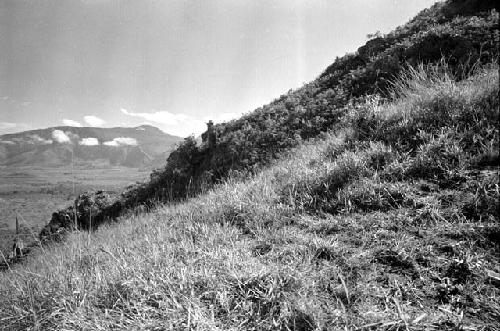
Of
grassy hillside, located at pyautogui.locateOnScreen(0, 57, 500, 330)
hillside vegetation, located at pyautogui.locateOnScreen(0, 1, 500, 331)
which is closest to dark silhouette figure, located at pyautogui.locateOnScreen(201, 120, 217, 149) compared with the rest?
hillside vegetation, located at pyautogui.locateOnScreen(0, 1, 500, 331)

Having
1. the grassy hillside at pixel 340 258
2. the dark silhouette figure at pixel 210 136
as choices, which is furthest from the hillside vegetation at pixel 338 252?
the dark silhouette figure at pixel 210 136

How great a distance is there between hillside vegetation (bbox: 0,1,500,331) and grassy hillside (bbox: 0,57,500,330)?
13 mm

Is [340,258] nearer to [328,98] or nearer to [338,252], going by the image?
[338,252]

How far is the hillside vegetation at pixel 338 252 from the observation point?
202 cm

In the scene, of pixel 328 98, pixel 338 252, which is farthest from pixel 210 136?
pixel 338 252

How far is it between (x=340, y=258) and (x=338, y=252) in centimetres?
8

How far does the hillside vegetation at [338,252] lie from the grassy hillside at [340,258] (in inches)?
0.5

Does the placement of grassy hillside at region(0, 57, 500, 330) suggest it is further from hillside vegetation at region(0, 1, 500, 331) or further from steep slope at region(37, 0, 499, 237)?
steep slope at region(37, 0, 499, 237)

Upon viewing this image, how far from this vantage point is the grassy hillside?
2006 millimetres

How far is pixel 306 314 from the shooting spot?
196 centimetres

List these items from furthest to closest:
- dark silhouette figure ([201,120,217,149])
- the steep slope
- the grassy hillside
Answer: dark silhouette figure ([201,120,217,149]) → the steep slope → the grassy hillside

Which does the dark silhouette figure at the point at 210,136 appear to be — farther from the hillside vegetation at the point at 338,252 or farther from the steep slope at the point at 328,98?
the hillside vegetation at the point at 338,252

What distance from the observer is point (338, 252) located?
2.63m

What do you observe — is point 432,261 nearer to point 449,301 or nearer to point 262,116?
point 449,301
